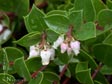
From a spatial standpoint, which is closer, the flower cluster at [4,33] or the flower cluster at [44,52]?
the flower cluster at [44,52]

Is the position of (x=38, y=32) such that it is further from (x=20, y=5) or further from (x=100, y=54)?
(x=20, y=5)

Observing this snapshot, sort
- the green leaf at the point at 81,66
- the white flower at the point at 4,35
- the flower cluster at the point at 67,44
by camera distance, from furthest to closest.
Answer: the white flower at the point at 4,35
the green leaf at the point at 81,66
the flower cluster at the point at 67,44

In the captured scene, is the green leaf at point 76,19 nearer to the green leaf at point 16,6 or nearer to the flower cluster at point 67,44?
the flower cluster at point 67,44

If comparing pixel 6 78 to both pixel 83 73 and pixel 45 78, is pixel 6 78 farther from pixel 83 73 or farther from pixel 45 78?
pixel 83 73

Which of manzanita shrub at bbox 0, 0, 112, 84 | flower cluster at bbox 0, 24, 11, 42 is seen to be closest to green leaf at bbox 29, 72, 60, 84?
manzanita shrub at bbox 0, 0, 112, 84

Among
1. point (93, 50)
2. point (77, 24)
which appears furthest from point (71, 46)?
point (93, 50)

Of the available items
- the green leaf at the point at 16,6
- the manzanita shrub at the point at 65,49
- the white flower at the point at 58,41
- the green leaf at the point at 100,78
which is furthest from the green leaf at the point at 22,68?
the green leaf at the point at 16,6

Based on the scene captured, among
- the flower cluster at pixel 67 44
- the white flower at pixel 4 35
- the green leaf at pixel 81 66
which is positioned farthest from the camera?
the white flower at pixel 4 35

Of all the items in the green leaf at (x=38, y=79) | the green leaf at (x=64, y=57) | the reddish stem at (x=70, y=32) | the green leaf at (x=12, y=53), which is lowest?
the green leaf at (x=38, y=79)
